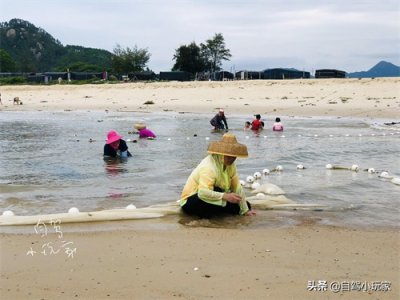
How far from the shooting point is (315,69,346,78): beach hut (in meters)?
47.0

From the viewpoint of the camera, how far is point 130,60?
7444cm

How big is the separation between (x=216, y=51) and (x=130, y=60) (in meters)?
13.2

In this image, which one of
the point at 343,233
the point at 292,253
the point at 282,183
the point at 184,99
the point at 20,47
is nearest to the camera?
the point at 292,253

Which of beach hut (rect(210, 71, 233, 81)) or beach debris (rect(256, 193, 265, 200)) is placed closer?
beach debris (rect(256, 193, 265, 200))

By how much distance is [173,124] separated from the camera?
23.0 m

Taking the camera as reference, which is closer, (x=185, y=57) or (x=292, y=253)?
(x=292, y=253)

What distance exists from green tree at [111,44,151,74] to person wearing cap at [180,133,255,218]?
68.0 metres

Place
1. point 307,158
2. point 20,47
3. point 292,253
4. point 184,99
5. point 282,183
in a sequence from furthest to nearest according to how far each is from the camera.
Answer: point 20,47
point 184,99
point 307,158
point 282,183
point 292,253

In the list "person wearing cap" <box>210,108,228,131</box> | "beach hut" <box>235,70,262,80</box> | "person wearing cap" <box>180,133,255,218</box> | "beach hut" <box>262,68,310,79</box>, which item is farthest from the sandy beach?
"beach hut" <box>235,70,262,80</box>

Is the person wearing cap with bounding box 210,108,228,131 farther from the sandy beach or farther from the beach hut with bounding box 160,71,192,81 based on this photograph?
the beach hut with bounding box 160,71,192,81

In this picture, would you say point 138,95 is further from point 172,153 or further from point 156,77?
point 172,153

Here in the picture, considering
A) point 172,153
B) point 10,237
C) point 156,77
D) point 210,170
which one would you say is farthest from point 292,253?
point 156,77

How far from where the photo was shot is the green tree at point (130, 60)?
241 feet

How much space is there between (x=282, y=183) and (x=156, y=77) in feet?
158
